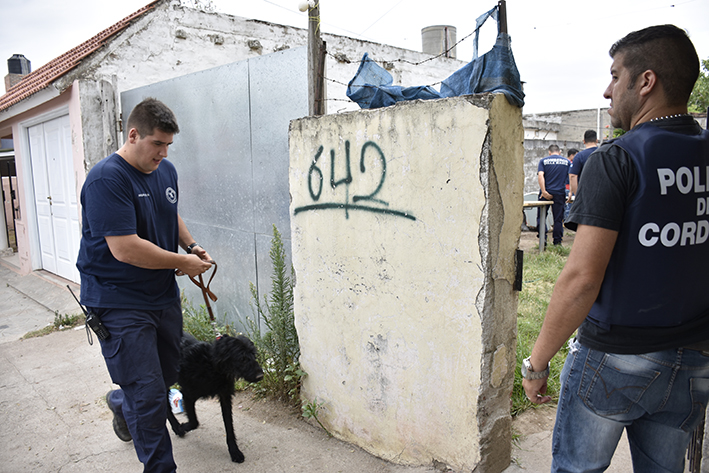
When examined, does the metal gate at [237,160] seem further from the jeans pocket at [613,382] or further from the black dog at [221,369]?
the jeans pocket at [613,382]

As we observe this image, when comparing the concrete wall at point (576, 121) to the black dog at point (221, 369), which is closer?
the black dog at point (221, 369)

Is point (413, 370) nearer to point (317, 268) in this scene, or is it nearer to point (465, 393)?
point (465, 393)

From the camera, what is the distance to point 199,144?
4.85 m

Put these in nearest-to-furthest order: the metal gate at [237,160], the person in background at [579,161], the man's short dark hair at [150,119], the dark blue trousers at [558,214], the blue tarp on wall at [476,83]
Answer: the blue tarp on wall at [476,83] → the man's short dark hair at [150,119] → the metal gate at [237,160] → the person in background at [579,161] → the dark blue trousers at [558,214]

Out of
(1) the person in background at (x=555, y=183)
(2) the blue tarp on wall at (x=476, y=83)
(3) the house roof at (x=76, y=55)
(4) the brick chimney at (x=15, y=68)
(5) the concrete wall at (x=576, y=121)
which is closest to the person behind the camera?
(2) the blue tarp on wall at (x=476, y=83)

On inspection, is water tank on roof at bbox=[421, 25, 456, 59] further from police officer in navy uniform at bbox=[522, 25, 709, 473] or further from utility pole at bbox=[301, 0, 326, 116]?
police officer in navy uniform at bbox=[522, 25, 709, 473]

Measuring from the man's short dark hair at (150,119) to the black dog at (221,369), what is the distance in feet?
4.08

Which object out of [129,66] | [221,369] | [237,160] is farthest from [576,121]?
[221,369]

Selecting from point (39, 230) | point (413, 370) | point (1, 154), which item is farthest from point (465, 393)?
point (1, 154)

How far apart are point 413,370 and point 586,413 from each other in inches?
43.4

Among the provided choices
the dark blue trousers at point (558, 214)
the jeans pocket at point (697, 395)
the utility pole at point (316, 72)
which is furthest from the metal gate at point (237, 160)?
the dark blue trousers at point (558, 214)

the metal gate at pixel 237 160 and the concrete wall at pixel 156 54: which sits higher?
the concrete wall at pixel 156 54

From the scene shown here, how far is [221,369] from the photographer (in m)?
2.78

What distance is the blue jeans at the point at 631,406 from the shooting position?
1.44 m
